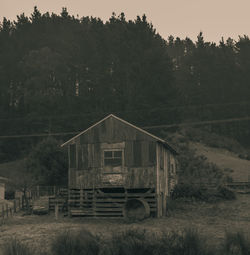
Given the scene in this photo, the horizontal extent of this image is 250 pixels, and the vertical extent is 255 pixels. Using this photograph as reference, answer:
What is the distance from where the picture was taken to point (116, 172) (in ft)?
114

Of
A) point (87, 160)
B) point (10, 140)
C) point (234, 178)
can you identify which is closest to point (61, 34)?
point (10, 140)

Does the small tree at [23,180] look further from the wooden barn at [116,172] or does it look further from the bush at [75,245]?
the bush at [75,245]

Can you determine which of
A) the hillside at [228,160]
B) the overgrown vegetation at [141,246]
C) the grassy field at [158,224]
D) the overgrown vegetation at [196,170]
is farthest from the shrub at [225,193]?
the overgrown vegetation at [141,246]

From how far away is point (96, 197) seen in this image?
3541 cm

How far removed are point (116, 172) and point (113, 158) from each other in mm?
1020

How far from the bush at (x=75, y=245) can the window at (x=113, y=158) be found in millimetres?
14070

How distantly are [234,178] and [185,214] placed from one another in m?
16.3

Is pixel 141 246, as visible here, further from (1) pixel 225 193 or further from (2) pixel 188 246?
(1) pixel 225 193

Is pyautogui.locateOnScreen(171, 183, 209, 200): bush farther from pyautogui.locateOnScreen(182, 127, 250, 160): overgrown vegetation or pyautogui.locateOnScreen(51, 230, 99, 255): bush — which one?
pyautogui.locateOnScreen(182, 127, 250, 160): overgrown vegetation

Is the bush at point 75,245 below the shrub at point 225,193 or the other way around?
below

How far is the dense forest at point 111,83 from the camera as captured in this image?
66.6 meters

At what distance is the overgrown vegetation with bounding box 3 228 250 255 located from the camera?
19266 mm

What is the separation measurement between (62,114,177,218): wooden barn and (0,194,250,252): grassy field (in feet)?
4.45

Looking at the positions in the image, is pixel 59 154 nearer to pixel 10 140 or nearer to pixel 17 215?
pixel 17 215
